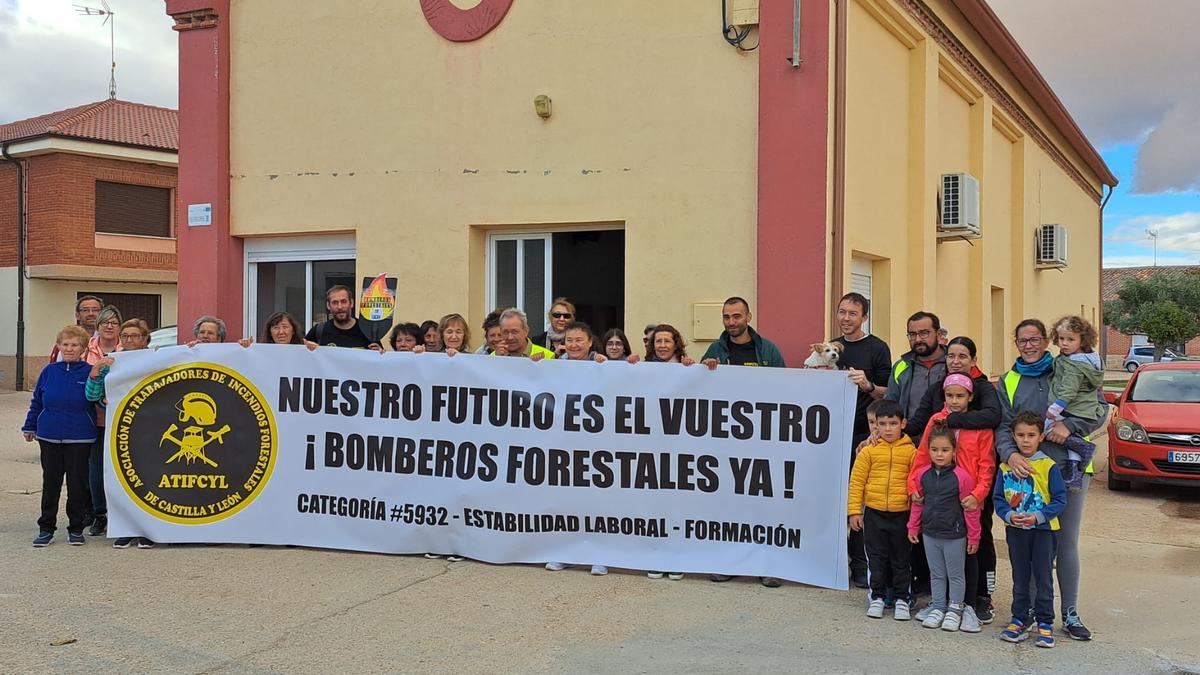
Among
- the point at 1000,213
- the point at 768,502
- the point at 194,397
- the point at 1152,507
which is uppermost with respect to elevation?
the point at 1000,213

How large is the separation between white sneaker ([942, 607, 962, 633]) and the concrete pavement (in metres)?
0.13

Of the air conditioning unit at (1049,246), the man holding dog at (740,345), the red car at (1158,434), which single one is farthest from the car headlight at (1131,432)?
the air conditioning unit at (1049,246)

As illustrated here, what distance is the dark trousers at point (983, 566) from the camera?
18.1ft

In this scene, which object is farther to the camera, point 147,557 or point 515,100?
point 515,100

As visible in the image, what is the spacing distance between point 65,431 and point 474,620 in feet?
12.1

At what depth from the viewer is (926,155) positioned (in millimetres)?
11484

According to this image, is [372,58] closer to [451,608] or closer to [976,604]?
[451,608]

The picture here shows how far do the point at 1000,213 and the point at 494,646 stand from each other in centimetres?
1423

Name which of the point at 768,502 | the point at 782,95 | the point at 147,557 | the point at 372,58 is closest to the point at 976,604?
the point at 768,502

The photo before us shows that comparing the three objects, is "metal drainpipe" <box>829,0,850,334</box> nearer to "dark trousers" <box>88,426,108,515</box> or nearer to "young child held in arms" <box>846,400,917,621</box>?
"young child held in arms" <box>846,400,917,621</box>

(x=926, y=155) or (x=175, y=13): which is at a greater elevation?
(x=175, y=13)

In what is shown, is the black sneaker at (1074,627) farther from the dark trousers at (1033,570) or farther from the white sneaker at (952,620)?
the white sneaker at (952,620)

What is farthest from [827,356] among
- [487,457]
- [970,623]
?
[487,457]

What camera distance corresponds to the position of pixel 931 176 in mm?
11625
